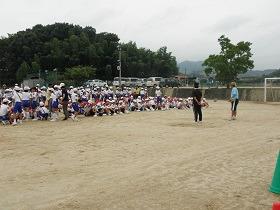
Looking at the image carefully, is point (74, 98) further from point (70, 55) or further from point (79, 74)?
point (70, 55)

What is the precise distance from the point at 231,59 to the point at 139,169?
39248 mm

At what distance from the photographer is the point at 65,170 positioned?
32.1 ft

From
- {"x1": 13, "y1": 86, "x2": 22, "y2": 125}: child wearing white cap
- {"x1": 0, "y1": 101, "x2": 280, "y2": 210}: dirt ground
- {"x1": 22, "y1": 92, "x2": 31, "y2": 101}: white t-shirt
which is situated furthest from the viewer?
{"x1": 22, "y1": 92, "x2": 31, "y2": 101}: white t-shirt

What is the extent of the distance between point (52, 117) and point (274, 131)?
435 inches

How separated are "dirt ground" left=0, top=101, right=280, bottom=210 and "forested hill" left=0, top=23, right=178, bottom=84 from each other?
5104 cm

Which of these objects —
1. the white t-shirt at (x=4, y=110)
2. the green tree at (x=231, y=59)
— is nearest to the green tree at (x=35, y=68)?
the green tree at (x=231, y=59)

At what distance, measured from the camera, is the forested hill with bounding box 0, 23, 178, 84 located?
72438mm

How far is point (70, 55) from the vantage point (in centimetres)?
7319

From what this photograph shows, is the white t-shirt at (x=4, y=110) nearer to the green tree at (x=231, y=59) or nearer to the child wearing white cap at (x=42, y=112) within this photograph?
the child wearing white cap at (x=42, y=112)

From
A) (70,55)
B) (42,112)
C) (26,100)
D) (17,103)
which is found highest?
(70,55)

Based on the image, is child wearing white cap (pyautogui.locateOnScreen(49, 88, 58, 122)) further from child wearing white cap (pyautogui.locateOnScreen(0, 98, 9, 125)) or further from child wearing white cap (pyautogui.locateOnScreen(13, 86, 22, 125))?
child wearing white cap (pyautogui.locateOnScreen(0, 98, 9, 125))

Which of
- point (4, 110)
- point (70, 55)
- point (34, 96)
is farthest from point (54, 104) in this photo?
point (70, 55)

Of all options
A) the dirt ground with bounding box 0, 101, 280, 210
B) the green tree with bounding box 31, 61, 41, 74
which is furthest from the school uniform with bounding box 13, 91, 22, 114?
the green tree with bounding box 31, 61, 41, 74

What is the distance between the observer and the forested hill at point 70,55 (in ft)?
238
